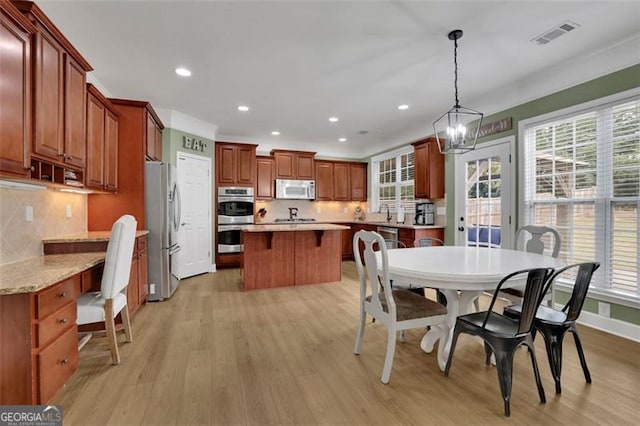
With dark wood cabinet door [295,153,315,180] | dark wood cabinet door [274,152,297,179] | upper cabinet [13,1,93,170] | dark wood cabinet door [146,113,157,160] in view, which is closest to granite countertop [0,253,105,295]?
upper cabinet [13,1,93,170]

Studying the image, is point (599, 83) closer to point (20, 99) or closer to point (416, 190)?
point (416, 190)

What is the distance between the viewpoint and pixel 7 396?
1.50m

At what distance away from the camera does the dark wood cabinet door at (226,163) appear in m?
5.46

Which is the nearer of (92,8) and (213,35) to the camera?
(92,8)

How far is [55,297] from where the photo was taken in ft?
5.60

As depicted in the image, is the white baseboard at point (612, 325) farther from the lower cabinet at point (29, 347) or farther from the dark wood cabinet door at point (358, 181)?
the dark wood cabinet door at point (358, 181)

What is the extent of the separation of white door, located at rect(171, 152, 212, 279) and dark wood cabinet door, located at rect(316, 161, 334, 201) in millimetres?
2485

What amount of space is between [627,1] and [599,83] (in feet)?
2.92

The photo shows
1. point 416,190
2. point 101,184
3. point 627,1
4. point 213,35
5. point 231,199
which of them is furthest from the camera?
point 231,199

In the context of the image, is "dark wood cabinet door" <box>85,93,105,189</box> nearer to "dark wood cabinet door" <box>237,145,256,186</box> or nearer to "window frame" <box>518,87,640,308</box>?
"dark wood cabinet door" <box>237,145,256,186</box>

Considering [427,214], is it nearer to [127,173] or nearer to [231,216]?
[231,216]

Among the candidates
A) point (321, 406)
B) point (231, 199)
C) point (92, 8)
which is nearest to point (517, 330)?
point (321, 406)

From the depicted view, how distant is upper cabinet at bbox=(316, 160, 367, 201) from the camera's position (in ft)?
22.1

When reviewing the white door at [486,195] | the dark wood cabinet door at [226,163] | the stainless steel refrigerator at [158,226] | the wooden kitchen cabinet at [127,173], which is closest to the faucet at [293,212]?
the dark wood cabinet door at [226,163]
